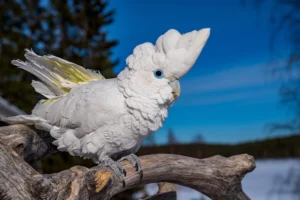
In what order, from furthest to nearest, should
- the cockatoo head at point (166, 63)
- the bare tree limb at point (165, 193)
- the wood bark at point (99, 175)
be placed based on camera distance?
the bare tree limb at point (165, 193), the cockatoo head at point (166, 63), the wood bark at point (99, 175)

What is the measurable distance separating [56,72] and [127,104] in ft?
1.49

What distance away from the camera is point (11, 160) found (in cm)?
123

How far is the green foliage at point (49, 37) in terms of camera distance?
3834 millimetres

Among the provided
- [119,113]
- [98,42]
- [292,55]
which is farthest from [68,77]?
[98,42]

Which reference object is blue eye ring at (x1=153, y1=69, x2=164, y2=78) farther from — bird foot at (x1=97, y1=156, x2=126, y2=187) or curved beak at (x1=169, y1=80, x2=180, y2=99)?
bird foot at (x1=97, y1=156, x2=126, y2=187)

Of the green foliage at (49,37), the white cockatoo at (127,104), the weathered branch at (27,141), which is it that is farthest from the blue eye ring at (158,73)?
the green foliage at (49,37)

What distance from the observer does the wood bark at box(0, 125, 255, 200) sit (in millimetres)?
1152

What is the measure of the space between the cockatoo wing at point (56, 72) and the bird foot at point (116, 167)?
0.39 metres

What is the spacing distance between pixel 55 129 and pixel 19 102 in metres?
2.64

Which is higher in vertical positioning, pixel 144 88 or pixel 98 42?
Result: pixel 98 42

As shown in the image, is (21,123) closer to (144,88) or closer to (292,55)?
(144,88)

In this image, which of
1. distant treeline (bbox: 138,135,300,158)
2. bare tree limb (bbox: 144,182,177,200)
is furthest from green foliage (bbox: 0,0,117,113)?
bare tree limb (bbox: 144,182,177,200)

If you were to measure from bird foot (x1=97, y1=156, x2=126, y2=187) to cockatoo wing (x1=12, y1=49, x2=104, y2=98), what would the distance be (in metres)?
0.39

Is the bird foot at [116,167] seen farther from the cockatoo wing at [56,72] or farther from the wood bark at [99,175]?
the cockatoo wing at [56,72]
